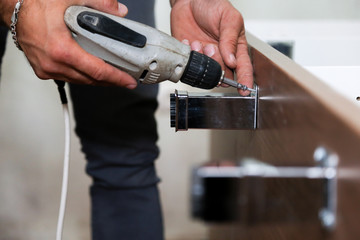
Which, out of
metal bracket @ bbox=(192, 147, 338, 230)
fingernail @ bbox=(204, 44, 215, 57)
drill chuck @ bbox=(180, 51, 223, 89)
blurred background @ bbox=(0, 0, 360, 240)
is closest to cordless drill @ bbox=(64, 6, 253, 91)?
drill chuck @ bbox=(180, 51, 223, 89)

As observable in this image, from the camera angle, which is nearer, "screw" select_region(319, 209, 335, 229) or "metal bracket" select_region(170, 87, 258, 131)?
"screw" select_region(319, 209, 335, 229)

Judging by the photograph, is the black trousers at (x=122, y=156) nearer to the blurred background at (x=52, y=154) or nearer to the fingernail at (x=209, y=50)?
the fingernail at (x=209, y=50)

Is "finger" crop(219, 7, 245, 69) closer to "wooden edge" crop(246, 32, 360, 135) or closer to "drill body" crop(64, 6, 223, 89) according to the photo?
"drill body" crop(64, 6, 223, 89)

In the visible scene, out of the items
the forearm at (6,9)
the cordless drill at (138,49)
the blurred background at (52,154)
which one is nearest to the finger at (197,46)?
the cordless drill at (138,49)

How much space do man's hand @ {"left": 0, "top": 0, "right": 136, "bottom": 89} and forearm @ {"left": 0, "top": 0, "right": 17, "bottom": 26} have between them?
0.06 m

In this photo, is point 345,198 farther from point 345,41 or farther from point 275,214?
point 345,41

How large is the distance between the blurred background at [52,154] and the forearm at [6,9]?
1028mm

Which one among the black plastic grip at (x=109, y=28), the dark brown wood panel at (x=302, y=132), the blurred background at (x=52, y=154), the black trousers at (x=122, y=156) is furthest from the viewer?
the blurred background at (x=52, y=154)

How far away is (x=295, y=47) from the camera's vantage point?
104 cm

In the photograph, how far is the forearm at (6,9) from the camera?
0.74 metres

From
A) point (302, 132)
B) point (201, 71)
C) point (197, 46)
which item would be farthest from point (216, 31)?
point (302, 132)

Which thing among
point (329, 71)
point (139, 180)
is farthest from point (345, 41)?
point (139, 180)

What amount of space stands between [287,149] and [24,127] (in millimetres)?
1734

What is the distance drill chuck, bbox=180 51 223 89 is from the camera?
66 cm
